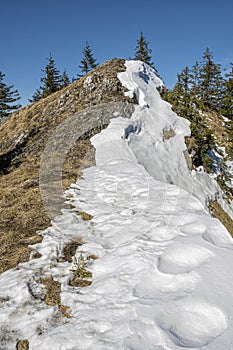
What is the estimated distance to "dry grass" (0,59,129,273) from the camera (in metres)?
7.45

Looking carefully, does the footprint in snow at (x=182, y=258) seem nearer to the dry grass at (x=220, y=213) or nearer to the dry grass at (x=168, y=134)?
the dry grass at (x=220, y=213)

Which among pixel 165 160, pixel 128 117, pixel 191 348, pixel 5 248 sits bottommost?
pixel 191 348

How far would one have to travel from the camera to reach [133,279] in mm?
4867

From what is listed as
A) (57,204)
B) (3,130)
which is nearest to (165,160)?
(57,204)

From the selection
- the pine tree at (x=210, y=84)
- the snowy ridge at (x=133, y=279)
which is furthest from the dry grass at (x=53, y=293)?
the pine tree at (x=210, y=84)

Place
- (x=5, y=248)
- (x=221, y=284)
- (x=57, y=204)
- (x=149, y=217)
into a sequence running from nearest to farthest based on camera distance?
1. (x=221, y=284)
2. (x=5, y=248)
3. (x=149, y=217)
4. (x=57, y=204)

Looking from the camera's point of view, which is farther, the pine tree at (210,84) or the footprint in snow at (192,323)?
the pine tree at (210,84)

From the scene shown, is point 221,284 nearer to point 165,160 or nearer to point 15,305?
point 15,305

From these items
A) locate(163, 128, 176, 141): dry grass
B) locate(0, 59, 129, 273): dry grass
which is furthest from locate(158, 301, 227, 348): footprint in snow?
locate(163, 128, 176, 141): dry grass

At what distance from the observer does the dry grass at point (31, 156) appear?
7449mm

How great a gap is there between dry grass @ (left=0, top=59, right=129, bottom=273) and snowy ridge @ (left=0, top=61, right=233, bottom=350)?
0.82 metres

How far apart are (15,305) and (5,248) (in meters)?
2.55

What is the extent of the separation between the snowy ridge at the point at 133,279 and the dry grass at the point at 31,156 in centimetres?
82

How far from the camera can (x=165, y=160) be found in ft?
53.7
